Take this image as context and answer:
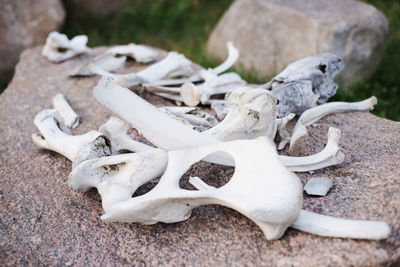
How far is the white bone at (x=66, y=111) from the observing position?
2.39 metres

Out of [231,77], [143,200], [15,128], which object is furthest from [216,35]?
[143,200]

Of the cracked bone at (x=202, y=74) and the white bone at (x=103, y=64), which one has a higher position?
the cracked bone at (x=202, y=74)

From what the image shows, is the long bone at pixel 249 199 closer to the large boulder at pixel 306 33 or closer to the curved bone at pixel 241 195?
the curved bone at pixel 241 195

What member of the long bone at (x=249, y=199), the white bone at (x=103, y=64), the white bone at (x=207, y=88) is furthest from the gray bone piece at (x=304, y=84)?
the white bone at (x=103, y=64)

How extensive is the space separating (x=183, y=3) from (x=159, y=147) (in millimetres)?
4050

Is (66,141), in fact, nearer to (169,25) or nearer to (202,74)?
(202,74)

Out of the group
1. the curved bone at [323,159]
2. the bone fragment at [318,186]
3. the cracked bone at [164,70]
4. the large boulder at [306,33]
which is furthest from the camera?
the large boulder at [306,33]

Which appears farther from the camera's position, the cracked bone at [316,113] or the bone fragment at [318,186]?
the cracked bone at [316,113]

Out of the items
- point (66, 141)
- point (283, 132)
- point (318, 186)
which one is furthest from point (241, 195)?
point (66, 141)

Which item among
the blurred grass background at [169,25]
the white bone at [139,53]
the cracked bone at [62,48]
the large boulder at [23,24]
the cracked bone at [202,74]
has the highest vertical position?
the cracked bone at [202,74]

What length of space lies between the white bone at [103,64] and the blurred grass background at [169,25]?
117 centimetres

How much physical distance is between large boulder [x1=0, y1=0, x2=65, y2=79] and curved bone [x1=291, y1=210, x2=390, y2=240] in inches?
A: 129

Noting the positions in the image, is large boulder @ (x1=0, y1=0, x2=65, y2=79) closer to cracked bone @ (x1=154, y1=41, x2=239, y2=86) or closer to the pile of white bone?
the pile of white bone

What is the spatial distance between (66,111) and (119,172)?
0.98 m
